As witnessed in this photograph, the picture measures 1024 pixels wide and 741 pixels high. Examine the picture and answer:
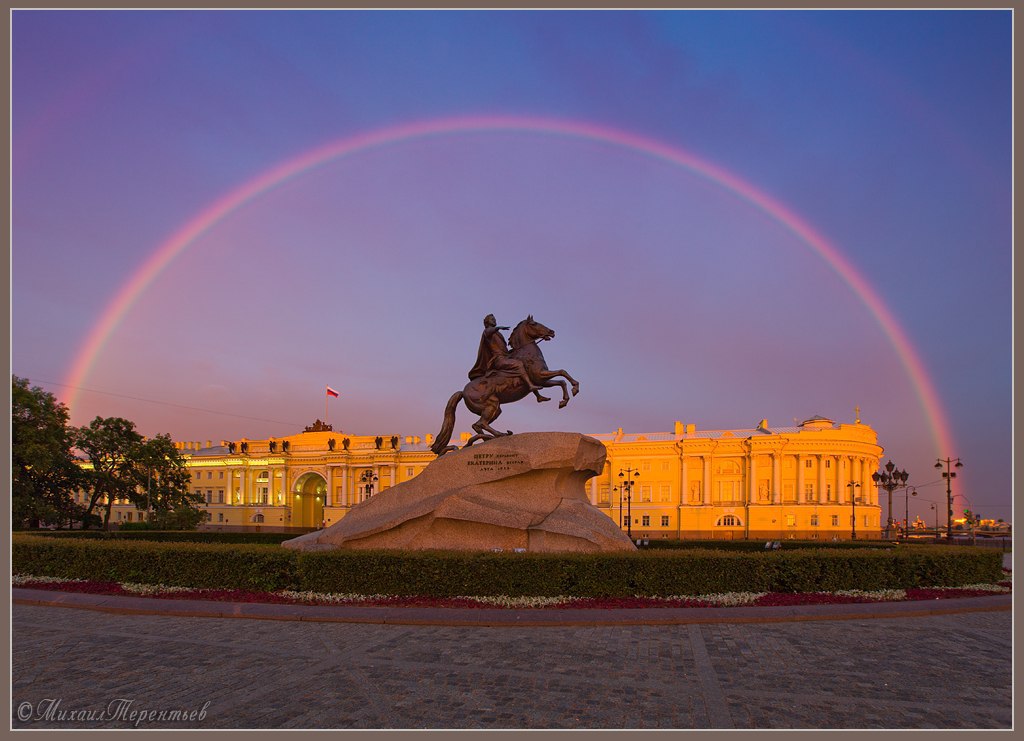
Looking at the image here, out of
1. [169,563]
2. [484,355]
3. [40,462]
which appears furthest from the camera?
[40,462]

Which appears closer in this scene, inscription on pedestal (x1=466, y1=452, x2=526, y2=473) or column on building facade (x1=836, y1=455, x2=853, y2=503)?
inscription on pedestal (x1=466, y1=452, x2=526, y2=473)

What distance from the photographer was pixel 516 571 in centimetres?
1348

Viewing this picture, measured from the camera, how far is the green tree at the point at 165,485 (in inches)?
1847

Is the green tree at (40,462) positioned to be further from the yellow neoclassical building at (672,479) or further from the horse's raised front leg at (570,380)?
the yellow neoclassical building at (672,479)

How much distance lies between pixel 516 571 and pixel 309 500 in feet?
A: 322

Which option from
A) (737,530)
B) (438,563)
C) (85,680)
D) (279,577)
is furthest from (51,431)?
(737,530)

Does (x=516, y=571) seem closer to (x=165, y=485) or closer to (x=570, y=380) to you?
(x=570, y=380)

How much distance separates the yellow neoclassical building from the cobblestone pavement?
67484 mm

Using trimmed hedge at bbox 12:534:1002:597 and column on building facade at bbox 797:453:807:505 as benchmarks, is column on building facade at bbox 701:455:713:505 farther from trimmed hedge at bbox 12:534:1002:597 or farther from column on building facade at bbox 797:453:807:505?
trimmed hedge at bbox 12:534:1002:597

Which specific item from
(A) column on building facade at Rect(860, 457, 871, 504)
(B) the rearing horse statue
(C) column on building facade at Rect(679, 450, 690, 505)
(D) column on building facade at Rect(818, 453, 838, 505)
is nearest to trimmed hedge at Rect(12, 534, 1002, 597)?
(B) the rearing horse statue

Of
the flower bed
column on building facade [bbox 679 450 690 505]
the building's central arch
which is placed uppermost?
the flower bed

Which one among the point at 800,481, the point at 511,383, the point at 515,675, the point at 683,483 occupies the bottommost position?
the point at 683,483

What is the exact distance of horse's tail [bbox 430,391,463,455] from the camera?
65.1ft

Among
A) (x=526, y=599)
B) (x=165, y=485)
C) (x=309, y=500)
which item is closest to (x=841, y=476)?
(x=309, y=500)
